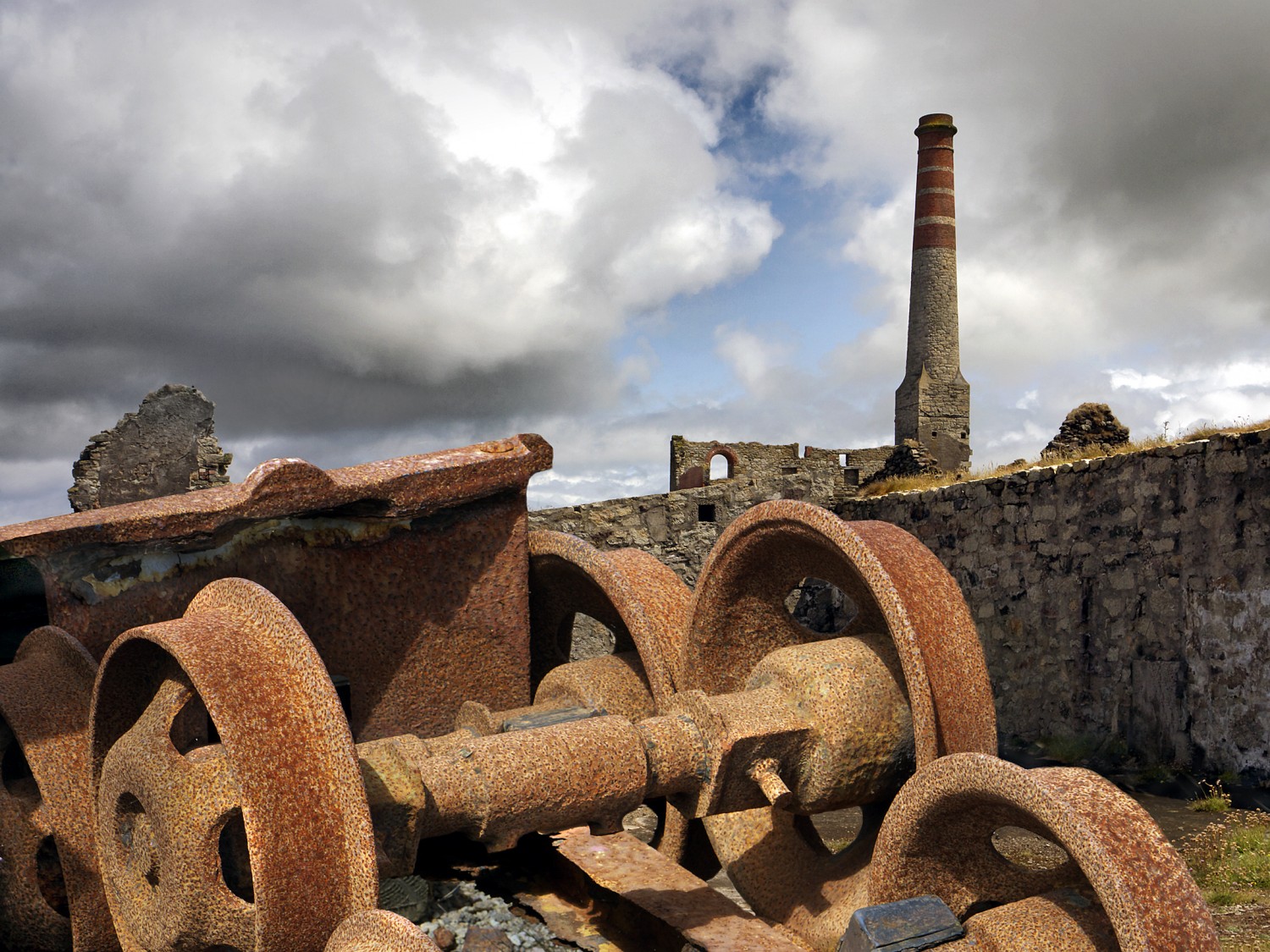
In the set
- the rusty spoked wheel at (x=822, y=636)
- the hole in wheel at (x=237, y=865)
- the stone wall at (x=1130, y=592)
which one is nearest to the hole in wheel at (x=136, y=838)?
the hole in wheel at (x=237, y=865)

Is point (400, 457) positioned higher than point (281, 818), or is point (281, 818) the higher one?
point (400, 457)

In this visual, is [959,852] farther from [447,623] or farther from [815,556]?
[447,623]

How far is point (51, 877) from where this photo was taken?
10.6 feet

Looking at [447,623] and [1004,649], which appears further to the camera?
[1004,649]

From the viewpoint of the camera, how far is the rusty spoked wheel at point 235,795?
230 centimetres

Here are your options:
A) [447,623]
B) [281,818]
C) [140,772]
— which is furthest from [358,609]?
[281,818]

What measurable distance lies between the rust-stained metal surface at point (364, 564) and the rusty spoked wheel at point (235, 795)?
54 centimetres

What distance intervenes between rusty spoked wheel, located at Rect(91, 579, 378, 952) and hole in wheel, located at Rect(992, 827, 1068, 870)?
4.04 metres

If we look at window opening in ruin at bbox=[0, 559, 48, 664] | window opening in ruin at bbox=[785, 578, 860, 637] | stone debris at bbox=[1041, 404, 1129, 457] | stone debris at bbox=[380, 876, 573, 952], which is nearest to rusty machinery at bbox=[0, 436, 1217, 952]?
stone debris at bbox=[380, 876, 573, 952]

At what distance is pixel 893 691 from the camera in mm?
3219

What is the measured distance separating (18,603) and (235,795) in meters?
2.34

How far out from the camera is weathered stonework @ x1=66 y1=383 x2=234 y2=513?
10641 mm

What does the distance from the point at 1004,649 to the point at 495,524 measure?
6468 mm

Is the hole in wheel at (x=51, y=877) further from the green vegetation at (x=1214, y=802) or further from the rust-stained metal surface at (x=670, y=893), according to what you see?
the green vegetation at (x=1214, y=802)
